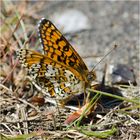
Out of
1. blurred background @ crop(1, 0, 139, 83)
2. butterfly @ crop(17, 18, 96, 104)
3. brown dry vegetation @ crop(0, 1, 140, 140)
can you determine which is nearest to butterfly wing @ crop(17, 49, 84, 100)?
butterfly @ crop(17, 18, 96, 104)

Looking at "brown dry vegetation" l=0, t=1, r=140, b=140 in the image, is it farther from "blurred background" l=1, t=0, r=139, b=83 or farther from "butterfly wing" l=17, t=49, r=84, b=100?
"blurred background" l=1, t=0, r=139, b=83

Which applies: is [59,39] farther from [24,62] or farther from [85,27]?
[85,27]

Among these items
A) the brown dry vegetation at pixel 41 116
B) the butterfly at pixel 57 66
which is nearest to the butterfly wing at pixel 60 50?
the butterfly at pixel 57 66

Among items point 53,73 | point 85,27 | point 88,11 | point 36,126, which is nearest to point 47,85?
point 53,73

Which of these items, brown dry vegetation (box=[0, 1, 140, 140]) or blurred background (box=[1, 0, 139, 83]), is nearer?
brown dry vegetation (box=[0, 1, 140, 140])

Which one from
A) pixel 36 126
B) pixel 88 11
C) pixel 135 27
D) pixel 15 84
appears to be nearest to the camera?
pixel 36 126

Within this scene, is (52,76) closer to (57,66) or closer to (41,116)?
(57,66)
